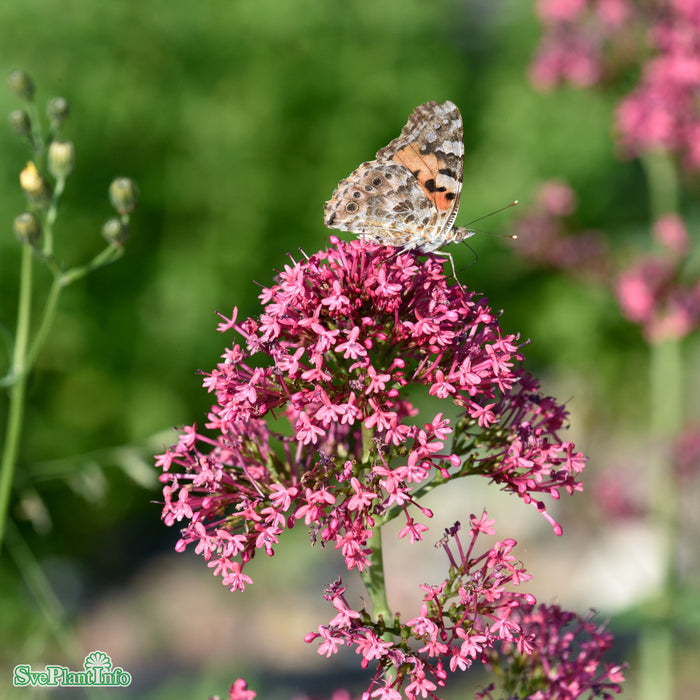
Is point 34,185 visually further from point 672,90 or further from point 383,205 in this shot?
point 672,90

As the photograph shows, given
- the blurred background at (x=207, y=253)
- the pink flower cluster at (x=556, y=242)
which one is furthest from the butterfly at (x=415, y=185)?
the blurred background at (x=207, y=253)

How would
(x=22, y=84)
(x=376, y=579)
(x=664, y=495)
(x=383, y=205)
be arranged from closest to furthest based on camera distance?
1. (x=376, y=579)
2. (x=383, y=205)
3. (x=22, y=84)
4. (x=664, y=495)

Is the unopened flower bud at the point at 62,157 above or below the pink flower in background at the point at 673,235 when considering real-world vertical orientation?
below

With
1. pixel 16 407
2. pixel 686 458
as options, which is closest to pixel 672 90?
pixel 686 458

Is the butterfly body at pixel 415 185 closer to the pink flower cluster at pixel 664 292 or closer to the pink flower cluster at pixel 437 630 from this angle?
the pink flower cluster at pixel 437 630

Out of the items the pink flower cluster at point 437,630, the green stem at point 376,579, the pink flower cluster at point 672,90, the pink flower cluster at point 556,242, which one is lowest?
the pink flower cluster at point 437,630

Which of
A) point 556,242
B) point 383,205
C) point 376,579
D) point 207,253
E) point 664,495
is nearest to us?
point 376,579

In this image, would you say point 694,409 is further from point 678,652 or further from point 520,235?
point 520,235

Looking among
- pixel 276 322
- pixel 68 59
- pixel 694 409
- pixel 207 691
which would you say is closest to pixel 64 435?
pixel 68 59
